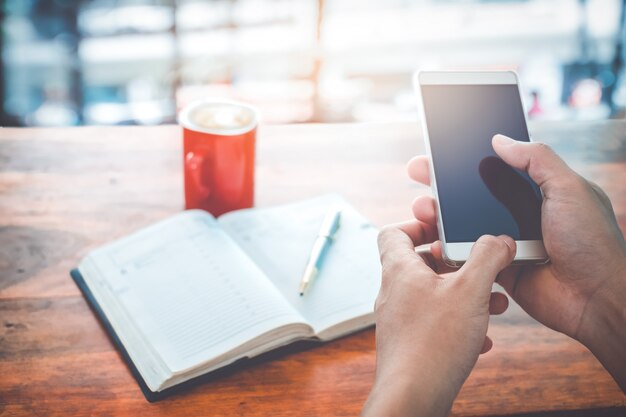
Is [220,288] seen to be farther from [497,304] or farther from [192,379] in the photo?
[497,304]

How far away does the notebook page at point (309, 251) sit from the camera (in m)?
0.77

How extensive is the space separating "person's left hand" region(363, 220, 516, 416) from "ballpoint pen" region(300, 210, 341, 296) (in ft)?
0.57

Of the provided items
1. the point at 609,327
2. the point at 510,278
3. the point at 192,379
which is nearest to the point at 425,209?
the point at 510,278

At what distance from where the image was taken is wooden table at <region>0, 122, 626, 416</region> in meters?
0.68

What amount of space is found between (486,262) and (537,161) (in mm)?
174

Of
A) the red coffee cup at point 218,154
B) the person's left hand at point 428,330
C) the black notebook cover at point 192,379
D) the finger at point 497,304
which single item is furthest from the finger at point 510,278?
the red coffee cup at point 218,154

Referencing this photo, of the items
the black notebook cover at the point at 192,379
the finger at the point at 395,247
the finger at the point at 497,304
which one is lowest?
the black notebook cover at the point at 192,379

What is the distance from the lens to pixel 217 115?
0.94m

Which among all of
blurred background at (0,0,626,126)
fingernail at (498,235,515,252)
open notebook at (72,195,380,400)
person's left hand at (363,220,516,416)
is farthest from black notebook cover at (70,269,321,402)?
blurred background at (0,0,626,126)

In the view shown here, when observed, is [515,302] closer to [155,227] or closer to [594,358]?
[594,358]

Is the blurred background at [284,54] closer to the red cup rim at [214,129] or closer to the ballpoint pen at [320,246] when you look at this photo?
the red cup rim at [214,129]

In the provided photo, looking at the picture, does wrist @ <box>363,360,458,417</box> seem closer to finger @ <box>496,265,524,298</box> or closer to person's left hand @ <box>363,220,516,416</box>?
person's left hand @ <box>363,220,516,416</box>

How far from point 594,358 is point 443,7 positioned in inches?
190

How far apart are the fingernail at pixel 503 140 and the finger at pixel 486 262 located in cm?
15
